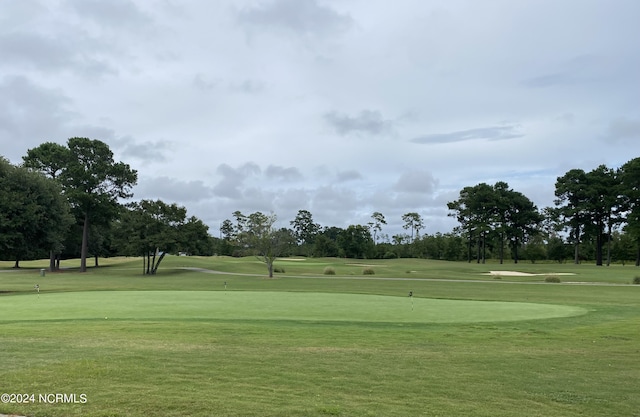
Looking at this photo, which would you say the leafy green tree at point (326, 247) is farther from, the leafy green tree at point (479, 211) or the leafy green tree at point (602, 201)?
the leafy green tree at point (602, 201)

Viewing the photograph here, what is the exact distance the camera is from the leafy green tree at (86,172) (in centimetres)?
6019

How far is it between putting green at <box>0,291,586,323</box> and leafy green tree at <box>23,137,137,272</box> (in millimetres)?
41162

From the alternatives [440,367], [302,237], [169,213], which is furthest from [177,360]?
[302,237]

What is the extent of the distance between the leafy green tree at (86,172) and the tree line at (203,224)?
0.40 ft

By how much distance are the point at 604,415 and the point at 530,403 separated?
945mm

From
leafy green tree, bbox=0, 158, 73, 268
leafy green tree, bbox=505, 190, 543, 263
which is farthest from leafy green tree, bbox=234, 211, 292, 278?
leafy green tree, bbox=505, 190, 543, 263

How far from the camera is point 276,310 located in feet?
63.3

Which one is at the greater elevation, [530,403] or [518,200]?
[518,200]

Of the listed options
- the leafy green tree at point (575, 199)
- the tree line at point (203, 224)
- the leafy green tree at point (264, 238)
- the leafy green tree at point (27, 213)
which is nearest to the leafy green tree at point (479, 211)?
the tree line at point (203, 224)

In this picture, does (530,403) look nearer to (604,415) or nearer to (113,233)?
(604,415)

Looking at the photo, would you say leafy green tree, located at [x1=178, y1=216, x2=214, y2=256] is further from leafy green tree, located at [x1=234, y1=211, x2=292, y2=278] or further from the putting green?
the putting green

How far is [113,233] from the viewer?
62344 mm

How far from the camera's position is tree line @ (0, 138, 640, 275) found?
36.6 metres

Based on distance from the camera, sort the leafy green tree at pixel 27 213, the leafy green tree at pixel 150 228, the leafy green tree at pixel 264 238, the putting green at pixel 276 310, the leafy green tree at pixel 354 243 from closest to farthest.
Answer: the putting green at pixel 276 310
the leafy green tree at pixel 27 213
the leafy green tree at pixel 264 238
the leafy green tree at pixel 150 228
the leafy green tree at pixel 354 243
